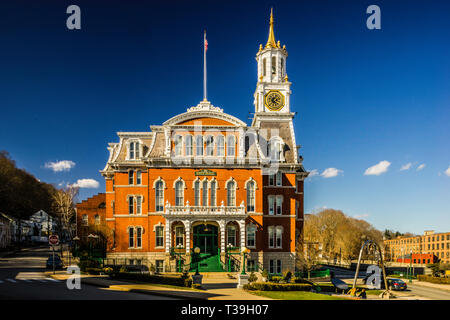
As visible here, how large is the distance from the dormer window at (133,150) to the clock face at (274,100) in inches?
691

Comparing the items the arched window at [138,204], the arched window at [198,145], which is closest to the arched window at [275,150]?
the arched window at [198,145]

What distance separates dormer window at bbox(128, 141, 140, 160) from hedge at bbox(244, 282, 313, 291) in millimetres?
23037

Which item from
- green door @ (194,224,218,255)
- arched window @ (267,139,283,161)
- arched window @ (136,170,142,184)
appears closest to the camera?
green door @ (194,224,218,255)

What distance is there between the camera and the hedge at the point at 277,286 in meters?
28.1

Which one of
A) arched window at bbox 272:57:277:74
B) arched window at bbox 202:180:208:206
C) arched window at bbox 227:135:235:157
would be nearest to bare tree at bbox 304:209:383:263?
arched window at bbox 272:57:277:74

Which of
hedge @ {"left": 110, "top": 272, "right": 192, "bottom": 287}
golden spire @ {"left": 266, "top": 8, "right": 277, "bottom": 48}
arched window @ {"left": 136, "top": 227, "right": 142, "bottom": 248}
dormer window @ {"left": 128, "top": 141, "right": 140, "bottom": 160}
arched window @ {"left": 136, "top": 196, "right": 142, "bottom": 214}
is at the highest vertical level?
golden spire @ {"left": 266, "top": 8, "right": 277, "bottom": 48}

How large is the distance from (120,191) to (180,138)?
30.9ft

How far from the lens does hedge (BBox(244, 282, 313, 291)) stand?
28141 mm

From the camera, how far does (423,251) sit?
347ft

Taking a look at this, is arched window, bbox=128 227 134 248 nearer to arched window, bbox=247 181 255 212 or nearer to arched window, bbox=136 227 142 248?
arched window, bbox=136 227 142 248

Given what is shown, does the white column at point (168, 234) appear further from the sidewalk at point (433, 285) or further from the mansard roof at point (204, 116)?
the sidewalk at point (433, 285)

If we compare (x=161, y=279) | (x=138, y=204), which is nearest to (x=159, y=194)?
(x=138, y=204)
